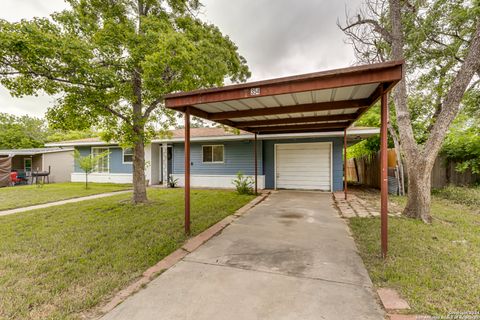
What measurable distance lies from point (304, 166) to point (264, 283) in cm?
799

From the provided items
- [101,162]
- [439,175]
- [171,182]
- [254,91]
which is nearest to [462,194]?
[439,175]

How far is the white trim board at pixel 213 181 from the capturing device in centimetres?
1042

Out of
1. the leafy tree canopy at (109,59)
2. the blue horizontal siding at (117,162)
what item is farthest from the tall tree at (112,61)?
the blue horizontal siding at (117,162)

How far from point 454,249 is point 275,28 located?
30.5ft

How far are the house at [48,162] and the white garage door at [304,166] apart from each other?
14272 millimetres

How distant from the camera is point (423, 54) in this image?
7.52m

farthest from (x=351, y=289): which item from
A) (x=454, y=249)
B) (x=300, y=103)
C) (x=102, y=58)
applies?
(x=102, y=58)

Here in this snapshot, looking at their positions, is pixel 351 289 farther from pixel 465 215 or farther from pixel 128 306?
pixel 465 215

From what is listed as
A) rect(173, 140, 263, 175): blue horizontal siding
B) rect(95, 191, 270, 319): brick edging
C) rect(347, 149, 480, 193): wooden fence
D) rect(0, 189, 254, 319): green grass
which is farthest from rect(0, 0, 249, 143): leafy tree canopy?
rect(347, 149, 480, 193): wooden fence

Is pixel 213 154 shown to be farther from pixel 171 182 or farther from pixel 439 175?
pixel 439 175

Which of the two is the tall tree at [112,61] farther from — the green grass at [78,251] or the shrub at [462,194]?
the shrub at [462,194]

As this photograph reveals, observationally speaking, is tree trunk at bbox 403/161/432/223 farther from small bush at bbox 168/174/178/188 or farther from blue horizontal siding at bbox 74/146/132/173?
blue horizontal siding at bbox 74/146/132/173

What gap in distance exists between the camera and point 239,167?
35.0ft

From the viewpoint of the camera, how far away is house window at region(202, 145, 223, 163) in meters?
11.0
